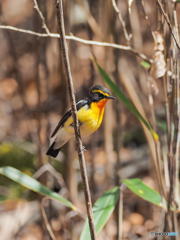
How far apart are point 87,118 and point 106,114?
0.93 metres

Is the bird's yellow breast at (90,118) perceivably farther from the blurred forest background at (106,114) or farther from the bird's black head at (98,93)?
the blurred forest background at (106,114)

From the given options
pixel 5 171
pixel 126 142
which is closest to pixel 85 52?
pixel 126 142

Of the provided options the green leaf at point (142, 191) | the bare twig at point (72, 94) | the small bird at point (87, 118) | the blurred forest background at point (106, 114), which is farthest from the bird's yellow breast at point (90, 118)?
the bare twig at point (72, 94)

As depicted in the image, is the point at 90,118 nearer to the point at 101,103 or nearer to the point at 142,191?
the point at 101,103

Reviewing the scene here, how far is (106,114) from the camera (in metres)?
2.99

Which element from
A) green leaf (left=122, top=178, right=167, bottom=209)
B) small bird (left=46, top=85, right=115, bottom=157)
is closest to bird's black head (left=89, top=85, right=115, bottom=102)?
small bird (left=46, top=85, right=115, bottom=157)

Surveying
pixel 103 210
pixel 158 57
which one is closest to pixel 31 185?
pixel 103 210

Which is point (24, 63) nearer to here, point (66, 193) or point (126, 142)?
point (126, 142)

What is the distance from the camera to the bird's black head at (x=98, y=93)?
80.8 inches

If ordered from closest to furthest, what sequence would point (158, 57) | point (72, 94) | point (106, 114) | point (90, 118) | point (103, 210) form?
point (72, 94), point (158, 57), point (90, 118), point (103, 210), point (106, 114)

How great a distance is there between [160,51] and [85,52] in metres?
3.92

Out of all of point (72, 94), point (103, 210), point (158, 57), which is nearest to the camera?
point (72, 94)

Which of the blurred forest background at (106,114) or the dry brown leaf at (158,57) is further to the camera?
the blurred forest background at (106,114)

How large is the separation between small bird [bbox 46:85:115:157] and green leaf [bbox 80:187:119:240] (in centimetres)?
35
